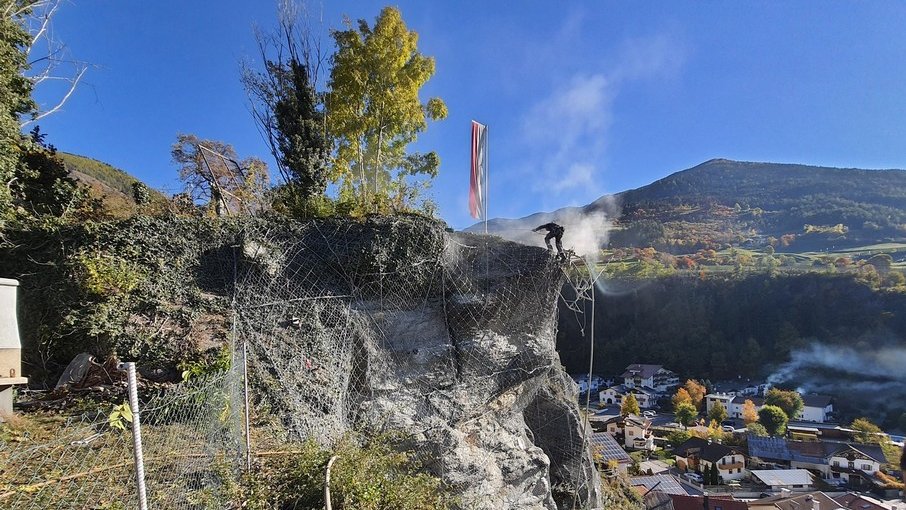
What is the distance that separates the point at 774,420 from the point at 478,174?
74.7 metres

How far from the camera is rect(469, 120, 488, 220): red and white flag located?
8.21 metres

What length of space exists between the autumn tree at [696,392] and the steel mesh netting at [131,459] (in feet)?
268

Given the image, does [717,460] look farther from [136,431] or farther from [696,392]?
[136,431]

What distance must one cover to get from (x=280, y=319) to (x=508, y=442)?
4.06m

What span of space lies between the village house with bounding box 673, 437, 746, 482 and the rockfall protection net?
Answer: 4572 centimetres

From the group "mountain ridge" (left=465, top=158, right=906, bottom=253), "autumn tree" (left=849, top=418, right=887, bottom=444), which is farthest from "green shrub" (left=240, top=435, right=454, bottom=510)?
"mountain ridge" (left=465, top=158, right=906, bottom=253)

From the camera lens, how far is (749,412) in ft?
223

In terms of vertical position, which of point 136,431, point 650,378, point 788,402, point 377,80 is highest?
point 377,80

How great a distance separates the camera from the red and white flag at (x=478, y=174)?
8211 millimetres

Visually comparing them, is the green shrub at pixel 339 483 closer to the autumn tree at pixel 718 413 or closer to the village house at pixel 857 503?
the village house at pixel 857 503

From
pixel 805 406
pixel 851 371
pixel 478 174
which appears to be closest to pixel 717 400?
pixel 805 406

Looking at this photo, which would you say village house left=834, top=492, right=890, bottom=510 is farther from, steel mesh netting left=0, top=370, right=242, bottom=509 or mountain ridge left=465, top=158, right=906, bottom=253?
mountain ridge left=465, top=158, right=906, bottom=253

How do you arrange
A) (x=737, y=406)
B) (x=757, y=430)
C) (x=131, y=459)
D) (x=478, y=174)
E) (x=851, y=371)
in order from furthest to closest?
(x=851, y=371)
(x=737, y=406)
(x=757, y=430)
(x=478, y=174)
(x=131, y=459)

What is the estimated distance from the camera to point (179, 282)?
5.91m
